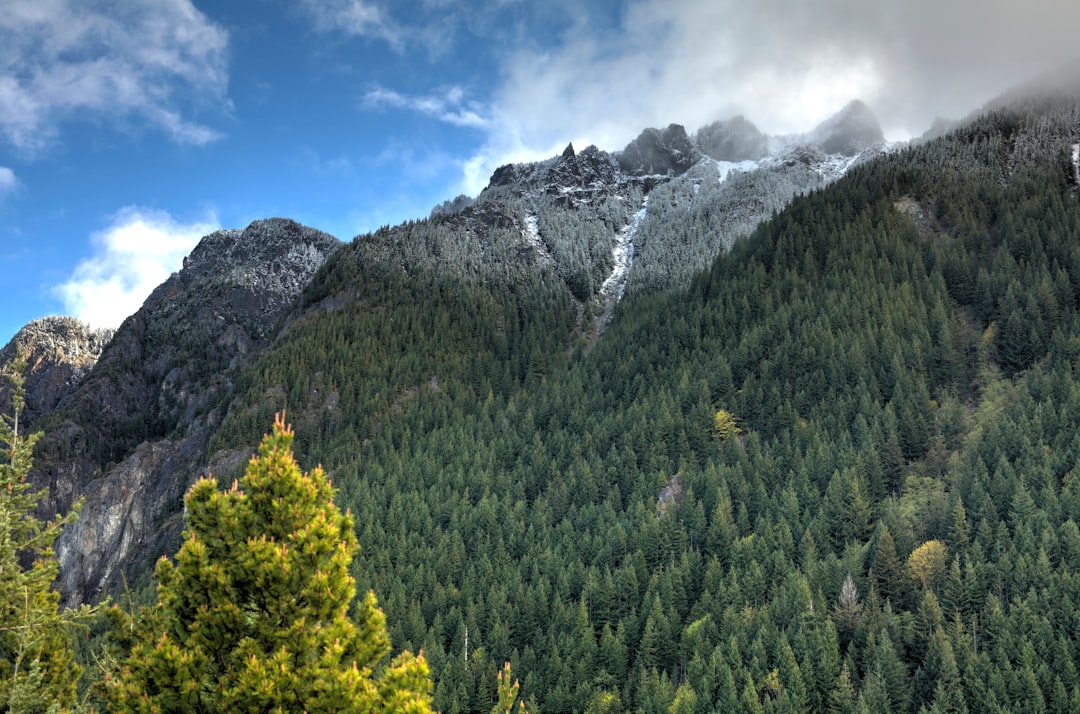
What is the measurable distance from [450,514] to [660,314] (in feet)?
306

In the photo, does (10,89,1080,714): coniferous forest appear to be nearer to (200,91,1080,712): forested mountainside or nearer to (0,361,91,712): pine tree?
(200,91,1080,712): forested mountainside

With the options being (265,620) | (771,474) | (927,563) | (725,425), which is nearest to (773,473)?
(771,474)

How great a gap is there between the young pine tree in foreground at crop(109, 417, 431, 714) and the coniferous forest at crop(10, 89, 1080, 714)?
23.3 m

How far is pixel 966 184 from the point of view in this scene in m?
186

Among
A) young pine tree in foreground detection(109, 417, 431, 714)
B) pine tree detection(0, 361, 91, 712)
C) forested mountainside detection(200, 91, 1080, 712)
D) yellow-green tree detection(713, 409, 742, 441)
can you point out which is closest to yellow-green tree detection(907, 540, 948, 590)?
forested mountainside detection(200, 91, 1080, 712)

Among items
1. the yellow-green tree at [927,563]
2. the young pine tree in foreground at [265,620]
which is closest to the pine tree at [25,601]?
the young pine tree in foreground at [265,620]

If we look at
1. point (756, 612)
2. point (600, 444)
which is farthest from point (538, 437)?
point (756, 612)

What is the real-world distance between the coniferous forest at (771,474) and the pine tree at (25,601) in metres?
18.0

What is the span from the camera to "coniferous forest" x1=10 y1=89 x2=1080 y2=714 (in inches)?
3095

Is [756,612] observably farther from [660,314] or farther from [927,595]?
[660,314]

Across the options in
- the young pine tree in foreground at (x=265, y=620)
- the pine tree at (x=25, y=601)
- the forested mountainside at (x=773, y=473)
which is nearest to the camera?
the young pine tree in foreground at (x=265, y=620)

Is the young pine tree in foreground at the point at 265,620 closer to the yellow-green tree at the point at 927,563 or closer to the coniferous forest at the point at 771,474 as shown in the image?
the coniferous forest at the point at 771,474

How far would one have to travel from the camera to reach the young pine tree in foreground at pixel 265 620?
1591 cm

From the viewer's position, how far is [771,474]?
11475cm
